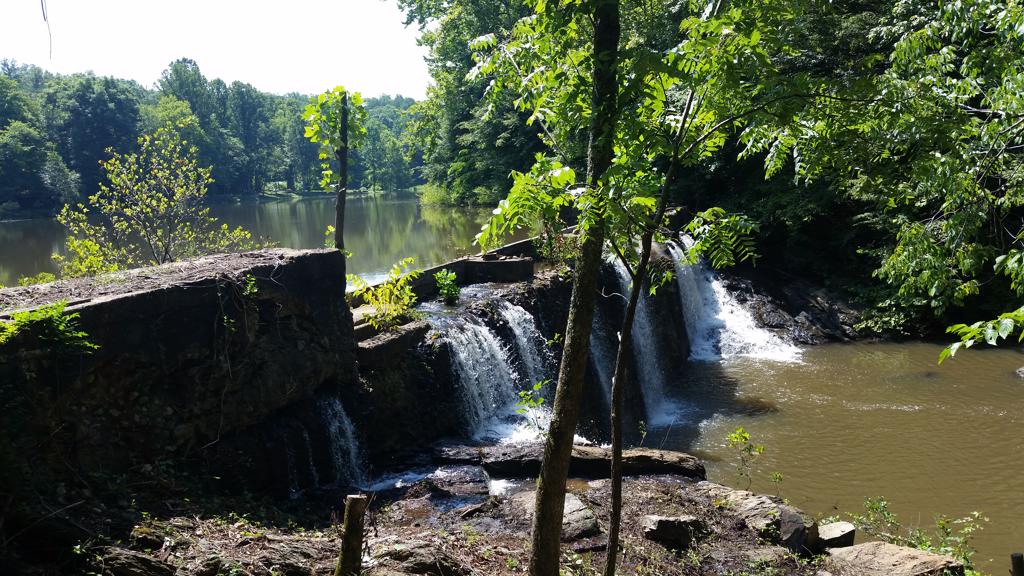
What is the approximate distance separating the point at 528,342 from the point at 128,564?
794 cm

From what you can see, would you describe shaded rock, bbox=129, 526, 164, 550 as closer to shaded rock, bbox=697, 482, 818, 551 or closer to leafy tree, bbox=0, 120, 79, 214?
shaded rock, bbox=697, 482, 818, 551

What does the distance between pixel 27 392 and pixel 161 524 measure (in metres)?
1.62

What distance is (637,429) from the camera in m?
12.4

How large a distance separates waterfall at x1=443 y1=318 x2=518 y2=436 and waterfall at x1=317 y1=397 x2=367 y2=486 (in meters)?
2.00

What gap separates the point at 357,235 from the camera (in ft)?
108

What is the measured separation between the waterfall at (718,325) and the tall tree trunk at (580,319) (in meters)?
13.0

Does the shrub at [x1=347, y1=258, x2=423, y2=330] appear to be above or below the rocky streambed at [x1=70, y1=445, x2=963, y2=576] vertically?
above

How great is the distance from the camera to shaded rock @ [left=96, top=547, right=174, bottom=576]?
417 centimetres

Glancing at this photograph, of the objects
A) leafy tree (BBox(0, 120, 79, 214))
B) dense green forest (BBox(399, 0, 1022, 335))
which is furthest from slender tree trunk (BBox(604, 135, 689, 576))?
leafy tree (BBox(0, 120, 79, 214))

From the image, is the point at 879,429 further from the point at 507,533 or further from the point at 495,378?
the point at 507,533

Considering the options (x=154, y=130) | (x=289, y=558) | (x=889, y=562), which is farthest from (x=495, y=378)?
(x=154, y=130)

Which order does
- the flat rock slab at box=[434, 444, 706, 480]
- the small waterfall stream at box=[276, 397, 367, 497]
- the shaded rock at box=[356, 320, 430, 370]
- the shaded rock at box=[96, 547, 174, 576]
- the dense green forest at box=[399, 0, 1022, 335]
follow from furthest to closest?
the shaded rock at box=[356, 320, 430, 370], the flat rock slab at box=[434, 444, 706, 480], the small waterfall stream at box=[276, 397, 367, 497], the dense green forest at box=[399, 0, 1022, 335], the shaded rock at box=[96, 547, 174, 576]

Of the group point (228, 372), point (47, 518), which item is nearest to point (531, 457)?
point (228, 372)

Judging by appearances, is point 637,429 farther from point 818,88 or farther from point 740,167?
point 740,167
